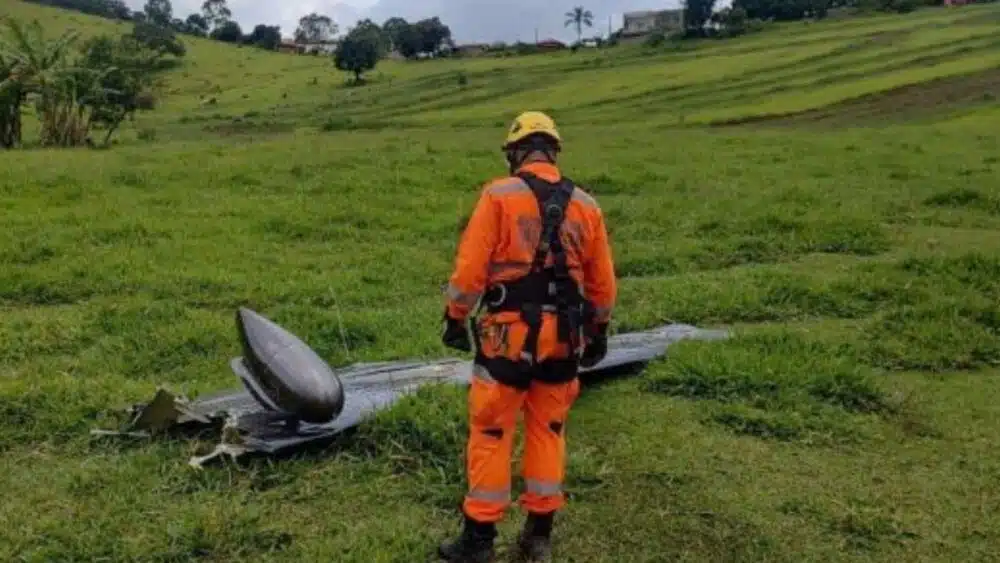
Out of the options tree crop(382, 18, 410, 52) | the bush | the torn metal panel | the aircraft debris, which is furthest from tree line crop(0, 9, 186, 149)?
tree crop(382, 18, 410, 52)

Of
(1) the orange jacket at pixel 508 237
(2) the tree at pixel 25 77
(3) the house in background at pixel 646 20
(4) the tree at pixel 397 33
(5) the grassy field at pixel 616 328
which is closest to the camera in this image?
(1) the orange jacket at pixel 508 237

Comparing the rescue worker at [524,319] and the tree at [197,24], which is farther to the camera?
the tree at [197,24]

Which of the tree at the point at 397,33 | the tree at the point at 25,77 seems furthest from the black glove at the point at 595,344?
the tree at the point at 397,33

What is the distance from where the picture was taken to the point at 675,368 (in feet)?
23.2

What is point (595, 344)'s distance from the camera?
4965 millimetres

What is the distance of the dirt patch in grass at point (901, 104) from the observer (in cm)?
3325

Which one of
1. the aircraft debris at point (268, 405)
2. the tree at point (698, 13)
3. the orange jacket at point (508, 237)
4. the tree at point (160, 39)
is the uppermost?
the tree at point (160, 39)

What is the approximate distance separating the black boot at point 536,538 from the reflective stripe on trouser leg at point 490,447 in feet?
0.62

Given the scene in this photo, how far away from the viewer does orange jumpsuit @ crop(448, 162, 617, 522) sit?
14.6 feet

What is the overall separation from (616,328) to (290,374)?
3.59 meters

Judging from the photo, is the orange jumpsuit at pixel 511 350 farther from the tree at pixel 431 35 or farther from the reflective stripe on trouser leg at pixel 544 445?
the tree at pixel 431 35

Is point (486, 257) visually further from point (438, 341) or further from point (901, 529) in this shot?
point (438, 341)

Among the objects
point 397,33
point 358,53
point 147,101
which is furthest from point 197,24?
point 147,101

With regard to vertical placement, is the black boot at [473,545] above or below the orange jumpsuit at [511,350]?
below
